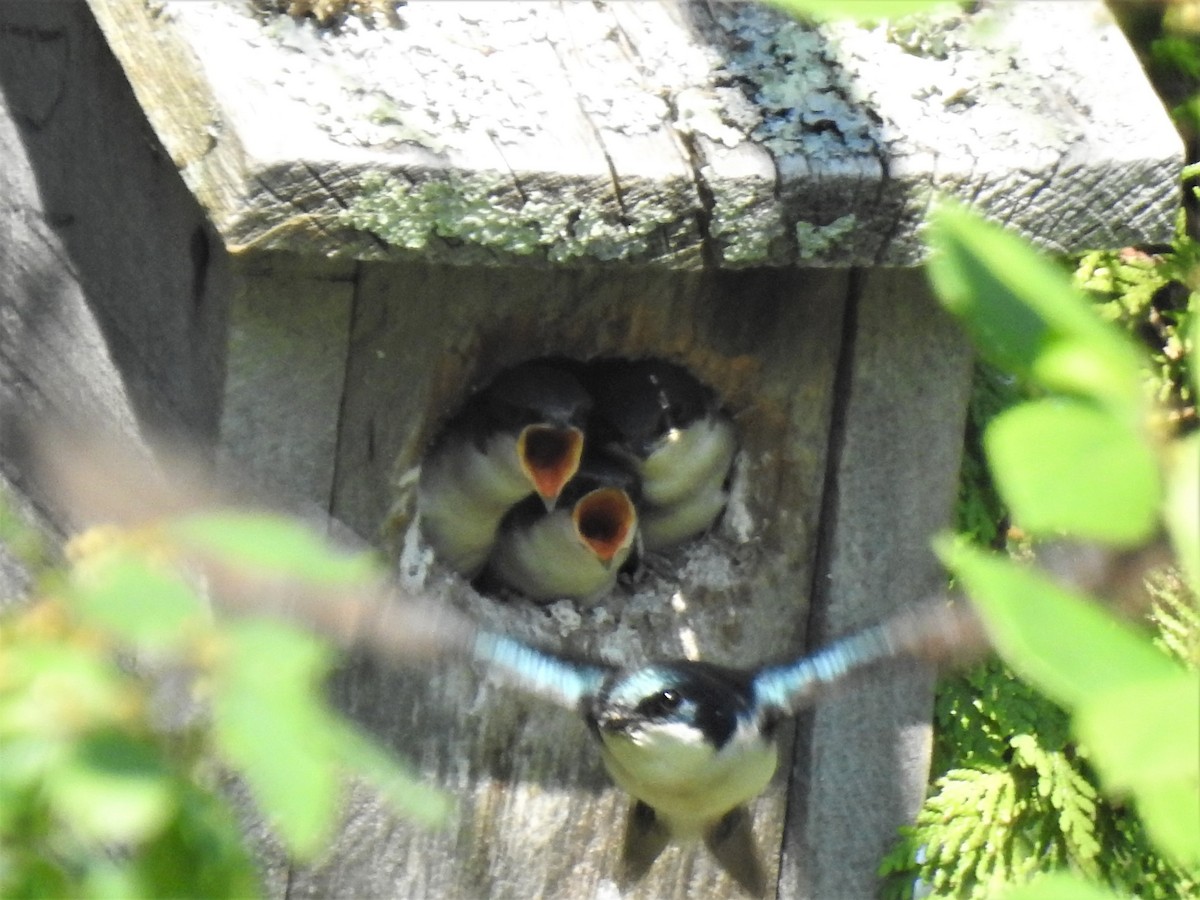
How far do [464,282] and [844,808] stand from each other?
2.29 ft

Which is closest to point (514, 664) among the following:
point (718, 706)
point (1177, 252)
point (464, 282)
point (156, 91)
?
point (718, 706)

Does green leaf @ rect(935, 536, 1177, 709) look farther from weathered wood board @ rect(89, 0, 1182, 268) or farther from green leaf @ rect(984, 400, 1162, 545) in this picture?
weathered wood board @ rect(89, 0, 1182, 268)

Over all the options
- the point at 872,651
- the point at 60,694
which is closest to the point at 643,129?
the point at 872,651

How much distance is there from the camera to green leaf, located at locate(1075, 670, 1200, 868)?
325mm

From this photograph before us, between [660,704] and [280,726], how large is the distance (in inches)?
49.6

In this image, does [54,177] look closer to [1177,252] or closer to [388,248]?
[388,248]

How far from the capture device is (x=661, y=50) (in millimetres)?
1308

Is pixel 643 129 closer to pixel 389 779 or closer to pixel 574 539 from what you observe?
pixel 574 539

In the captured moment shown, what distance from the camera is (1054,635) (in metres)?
0.33

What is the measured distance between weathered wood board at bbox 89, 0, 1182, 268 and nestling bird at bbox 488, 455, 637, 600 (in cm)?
64

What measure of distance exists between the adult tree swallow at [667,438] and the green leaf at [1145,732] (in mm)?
1346

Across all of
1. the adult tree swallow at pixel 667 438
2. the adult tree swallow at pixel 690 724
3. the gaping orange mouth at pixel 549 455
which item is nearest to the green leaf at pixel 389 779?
the adult tree swallow at pixel 690 724

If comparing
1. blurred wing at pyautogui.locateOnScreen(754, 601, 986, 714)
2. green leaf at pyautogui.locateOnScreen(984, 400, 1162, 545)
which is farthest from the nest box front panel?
green leaf at pyautogui.locateOnScreen(984, 400, 1162, 545)

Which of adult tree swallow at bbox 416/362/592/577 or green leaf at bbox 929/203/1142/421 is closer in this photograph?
green leaf at bbox 929/203/1142/421
